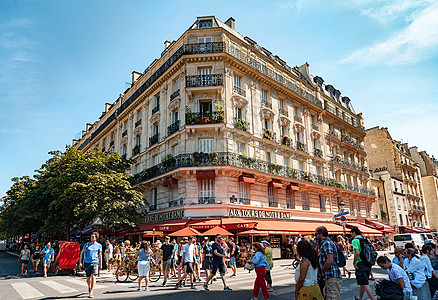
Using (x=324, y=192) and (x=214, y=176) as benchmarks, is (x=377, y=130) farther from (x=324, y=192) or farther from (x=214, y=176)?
(x=214, y=176)

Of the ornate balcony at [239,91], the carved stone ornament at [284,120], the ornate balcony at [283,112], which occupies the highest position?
the ornate balcony at [239,91]

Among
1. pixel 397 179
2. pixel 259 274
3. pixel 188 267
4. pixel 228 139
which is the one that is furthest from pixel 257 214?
pixel 397 179

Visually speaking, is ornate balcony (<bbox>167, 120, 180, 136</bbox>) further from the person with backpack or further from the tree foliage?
the person with backpack

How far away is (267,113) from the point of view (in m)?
24.1

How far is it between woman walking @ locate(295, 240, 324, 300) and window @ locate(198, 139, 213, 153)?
15906mm

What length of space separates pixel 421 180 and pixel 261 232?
49849 mm

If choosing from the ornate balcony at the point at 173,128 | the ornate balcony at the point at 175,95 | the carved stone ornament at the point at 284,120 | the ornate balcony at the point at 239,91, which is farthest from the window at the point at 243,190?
the ornate balcony at the point at 175,95

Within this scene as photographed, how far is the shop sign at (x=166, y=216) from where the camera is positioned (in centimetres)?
1978

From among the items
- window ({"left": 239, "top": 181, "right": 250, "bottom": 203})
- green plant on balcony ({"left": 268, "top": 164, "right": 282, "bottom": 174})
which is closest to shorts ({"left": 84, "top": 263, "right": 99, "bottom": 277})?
window ({"left": 239, "top": 181, "right": 250, "bottom": 203})

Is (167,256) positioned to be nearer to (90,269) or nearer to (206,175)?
(90,269)

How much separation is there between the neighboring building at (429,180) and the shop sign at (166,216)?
164 ft

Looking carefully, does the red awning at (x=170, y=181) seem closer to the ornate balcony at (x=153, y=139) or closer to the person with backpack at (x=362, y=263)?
the ornate balcony at (x=153, y=139)

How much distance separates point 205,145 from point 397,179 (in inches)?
1363

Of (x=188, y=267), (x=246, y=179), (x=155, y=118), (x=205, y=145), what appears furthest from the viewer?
(x=155, y=118)
